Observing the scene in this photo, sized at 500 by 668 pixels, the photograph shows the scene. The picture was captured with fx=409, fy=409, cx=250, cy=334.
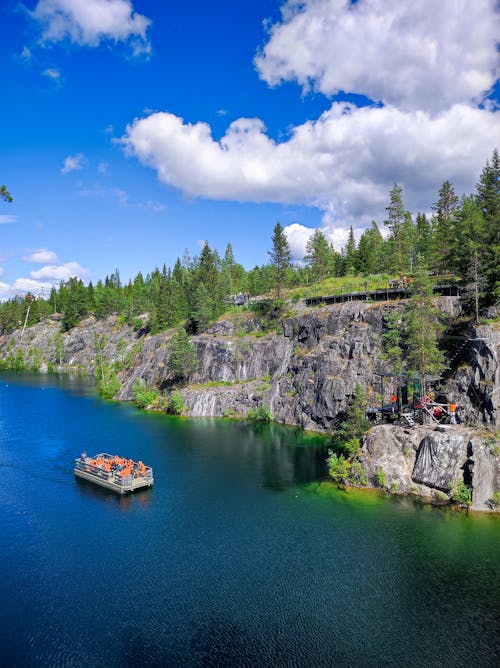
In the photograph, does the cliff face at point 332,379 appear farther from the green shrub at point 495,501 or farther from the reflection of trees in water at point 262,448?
the reflection of trees in water at point 262,448

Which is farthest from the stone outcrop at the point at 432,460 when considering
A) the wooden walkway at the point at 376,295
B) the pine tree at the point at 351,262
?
the pine tree at the point at 351,262

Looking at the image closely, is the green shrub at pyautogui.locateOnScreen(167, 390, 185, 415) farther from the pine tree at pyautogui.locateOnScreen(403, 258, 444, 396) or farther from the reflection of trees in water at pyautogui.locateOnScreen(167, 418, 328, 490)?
the pine tree at pyautogui.locateOnScreen(403, 258, 444, 396)

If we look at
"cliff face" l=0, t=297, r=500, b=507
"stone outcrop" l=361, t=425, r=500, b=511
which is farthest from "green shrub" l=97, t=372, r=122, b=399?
"stone outcrop" l=361, t=425, r=500, b=511

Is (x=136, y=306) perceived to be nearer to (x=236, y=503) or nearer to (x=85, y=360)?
(x=85, y=360)

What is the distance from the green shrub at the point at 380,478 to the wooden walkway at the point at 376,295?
Result: 33445 mm

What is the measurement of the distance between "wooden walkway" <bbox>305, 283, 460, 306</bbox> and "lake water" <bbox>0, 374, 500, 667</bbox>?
35.7 m

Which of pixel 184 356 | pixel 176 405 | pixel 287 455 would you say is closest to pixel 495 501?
pixel 287 455

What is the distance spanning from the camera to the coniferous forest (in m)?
58.6

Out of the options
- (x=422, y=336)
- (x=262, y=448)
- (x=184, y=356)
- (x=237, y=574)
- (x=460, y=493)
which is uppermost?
(x=422, y=336)

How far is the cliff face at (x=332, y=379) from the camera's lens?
3931 cm

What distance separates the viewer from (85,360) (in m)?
148

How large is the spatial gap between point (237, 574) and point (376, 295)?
5644 centimetres

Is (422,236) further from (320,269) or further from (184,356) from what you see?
(184,356)

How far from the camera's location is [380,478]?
4041 centimetres
